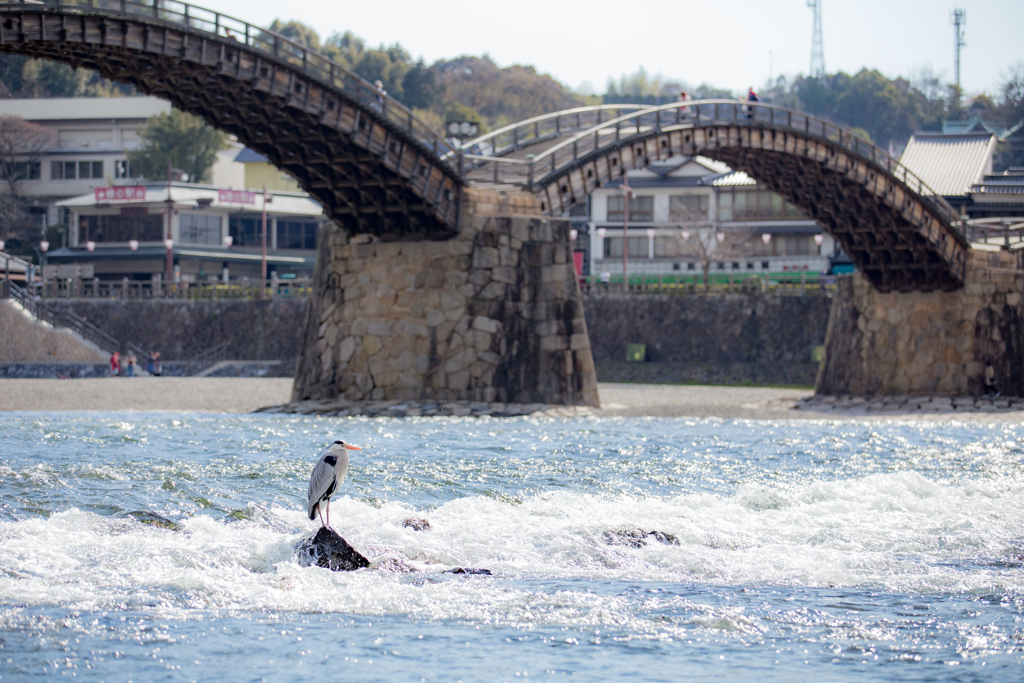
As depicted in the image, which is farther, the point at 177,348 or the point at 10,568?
the point at 177,348

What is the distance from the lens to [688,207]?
7000cm

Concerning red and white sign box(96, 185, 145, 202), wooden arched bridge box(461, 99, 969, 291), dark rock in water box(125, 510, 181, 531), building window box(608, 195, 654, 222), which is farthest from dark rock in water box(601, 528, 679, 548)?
red and white sign box(96, 185, 145, 202)

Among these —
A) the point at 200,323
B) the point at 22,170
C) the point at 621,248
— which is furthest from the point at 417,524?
the point at 621,248

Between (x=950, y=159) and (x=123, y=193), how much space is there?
47.5 metres

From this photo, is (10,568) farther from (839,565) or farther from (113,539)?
(839,565)

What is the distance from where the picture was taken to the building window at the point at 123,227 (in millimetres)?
69625

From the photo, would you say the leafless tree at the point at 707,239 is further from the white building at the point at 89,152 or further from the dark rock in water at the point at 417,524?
the dark rock in water at the point at 417,524

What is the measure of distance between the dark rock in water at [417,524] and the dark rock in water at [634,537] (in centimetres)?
197

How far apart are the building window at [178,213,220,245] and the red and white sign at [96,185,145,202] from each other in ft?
8.97

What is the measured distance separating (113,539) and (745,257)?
195 feet

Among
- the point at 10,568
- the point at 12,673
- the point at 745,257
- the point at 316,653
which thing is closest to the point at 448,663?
the point at 316,653

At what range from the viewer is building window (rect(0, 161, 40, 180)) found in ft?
190

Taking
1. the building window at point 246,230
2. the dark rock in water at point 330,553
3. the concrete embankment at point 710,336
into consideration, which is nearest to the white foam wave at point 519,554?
the dark rock in water at point 330,553

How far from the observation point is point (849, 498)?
51.7ft
